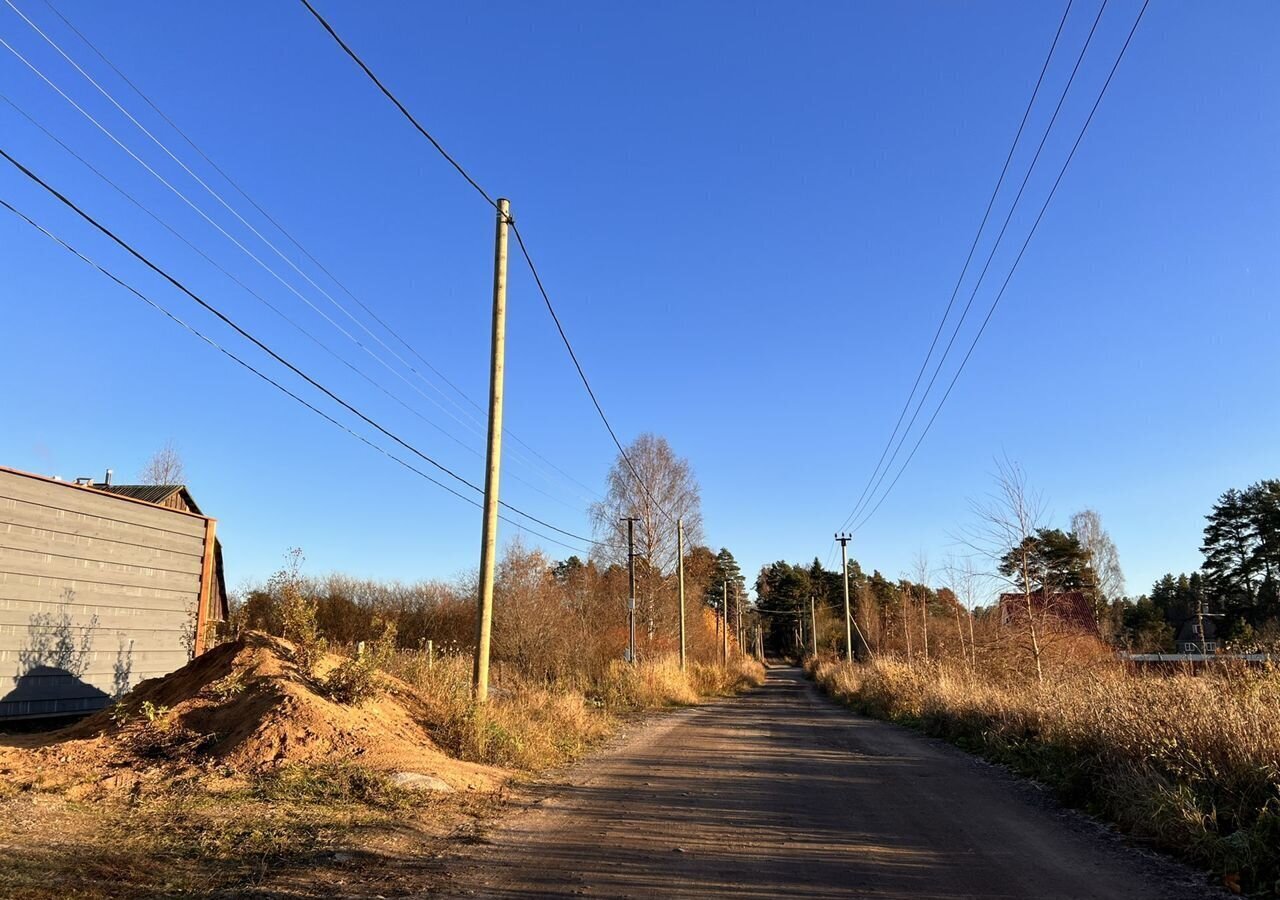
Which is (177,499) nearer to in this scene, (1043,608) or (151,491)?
(151,491)

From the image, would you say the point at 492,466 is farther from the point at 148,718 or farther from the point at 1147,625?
the point at 1147,625

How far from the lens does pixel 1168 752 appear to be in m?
7.87

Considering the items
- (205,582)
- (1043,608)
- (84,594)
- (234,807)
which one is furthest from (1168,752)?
(205,582)

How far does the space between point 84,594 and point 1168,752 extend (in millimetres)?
15016

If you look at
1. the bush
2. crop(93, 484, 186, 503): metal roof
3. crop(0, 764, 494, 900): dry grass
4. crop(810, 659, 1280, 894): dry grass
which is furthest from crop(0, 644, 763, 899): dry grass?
crop(93, 484, 186, 503): metal roof

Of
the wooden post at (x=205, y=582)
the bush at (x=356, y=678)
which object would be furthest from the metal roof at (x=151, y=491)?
the bush at (x=356, y=678)

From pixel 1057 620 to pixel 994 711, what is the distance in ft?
20.9

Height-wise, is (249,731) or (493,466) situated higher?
(493,466)

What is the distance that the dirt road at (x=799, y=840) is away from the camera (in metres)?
5.58

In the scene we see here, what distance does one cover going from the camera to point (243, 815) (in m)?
6.92

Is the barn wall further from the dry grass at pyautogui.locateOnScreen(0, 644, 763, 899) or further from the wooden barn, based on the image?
the dry grass at pyautogui.locateOnScreen(0, 644, 763, 899)

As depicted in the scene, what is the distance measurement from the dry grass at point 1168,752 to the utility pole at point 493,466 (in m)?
8.08

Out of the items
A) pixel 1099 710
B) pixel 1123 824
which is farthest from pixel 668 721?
pixel 1123 824

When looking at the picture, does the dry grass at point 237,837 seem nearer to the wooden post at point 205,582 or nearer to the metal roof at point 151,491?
the wooden post at point 205,582
